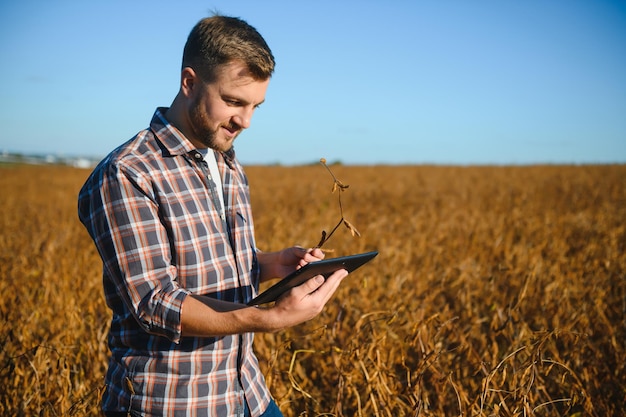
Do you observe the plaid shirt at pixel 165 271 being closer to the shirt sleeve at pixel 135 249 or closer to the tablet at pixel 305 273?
the shirt sleeve at pixel 135 249

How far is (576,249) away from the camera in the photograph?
602 centimetres

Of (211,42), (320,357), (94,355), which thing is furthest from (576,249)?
(211,42)

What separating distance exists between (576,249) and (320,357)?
14.5 feet

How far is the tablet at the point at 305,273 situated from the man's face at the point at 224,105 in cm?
49

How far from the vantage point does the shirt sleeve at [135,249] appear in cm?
121

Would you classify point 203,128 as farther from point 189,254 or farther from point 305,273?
point 305,273

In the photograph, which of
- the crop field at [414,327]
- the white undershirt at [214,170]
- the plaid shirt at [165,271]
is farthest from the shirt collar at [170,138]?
the crop field at [414,327]

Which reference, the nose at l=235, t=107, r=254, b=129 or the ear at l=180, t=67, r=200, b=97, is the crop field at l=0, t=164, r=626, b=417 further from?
the ear at l=180, t=67, r=200, b=97

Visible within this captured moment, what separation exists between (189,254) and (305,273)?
36 centimetres

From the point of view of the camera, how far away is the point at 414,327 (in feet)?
7.29

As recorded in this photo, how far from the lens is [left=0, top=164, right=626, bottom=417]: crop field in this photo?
7.27 feet

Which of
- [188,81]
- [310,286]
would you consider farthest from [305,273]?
[188,81]

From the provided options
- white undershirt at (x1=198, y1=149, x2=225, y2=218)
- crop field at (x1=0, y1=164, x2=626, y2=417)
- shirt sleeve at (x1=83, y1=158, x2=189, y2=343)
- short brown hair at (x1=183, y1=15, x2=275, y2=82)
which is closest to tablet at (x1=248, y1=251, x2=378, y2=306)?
shirt sleeve at (x1=83, y1=158, x2=189, y2=343)

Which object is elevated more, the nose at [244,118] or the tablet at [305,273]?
the nose at [244,118]
